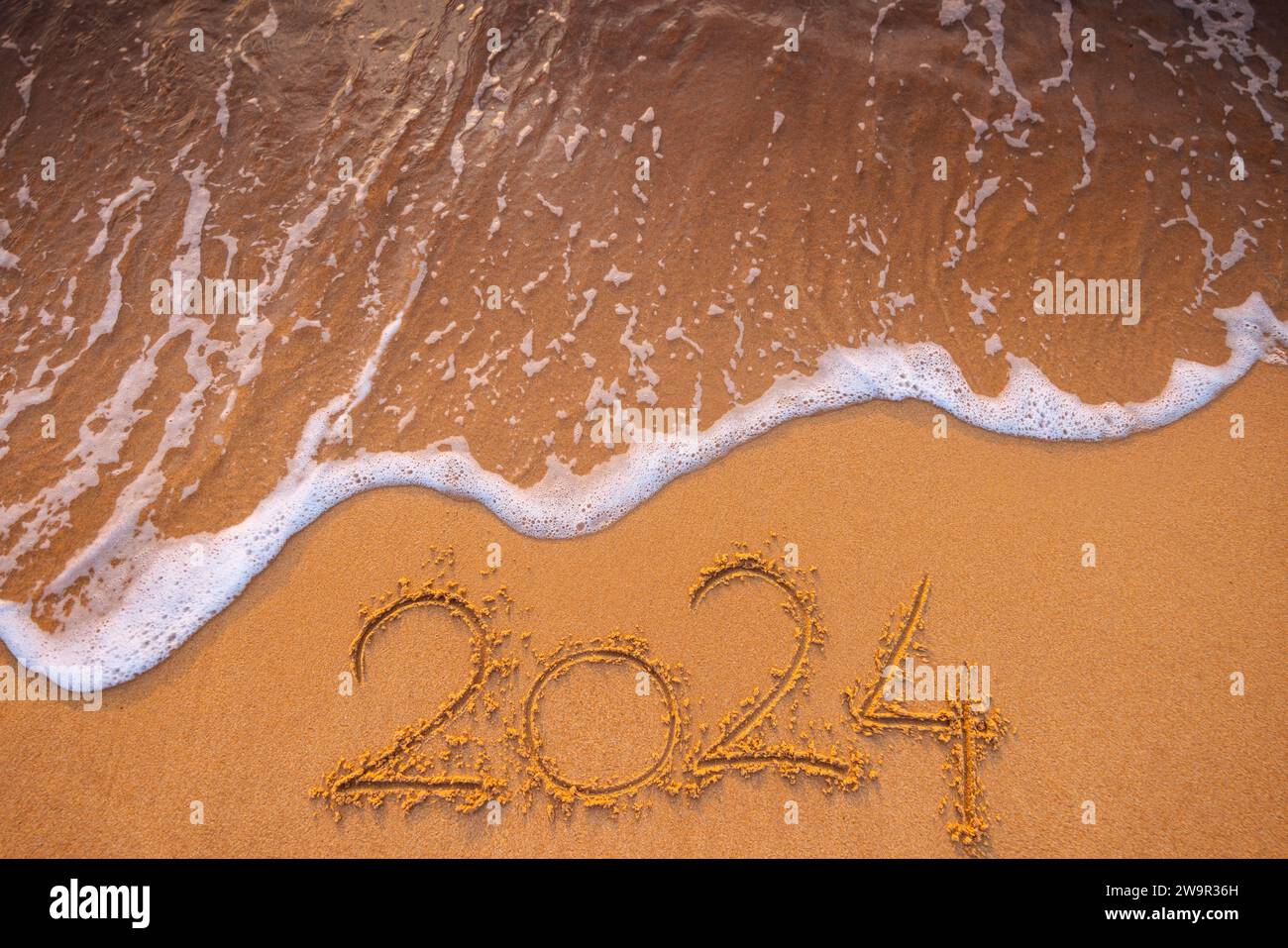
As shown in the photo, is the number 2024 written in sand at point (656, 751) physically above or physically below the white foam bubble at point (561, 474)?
below

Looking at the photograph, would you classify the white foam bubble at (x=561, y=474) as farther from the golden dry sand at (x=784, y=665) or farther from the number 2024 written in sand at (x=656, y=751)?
the number 2024 written in sand at (x=656, y=751)

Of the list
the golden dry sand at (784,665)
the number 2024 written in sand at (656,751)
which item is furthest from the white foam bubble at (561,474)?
the number 2024 written in sand at (656,751)

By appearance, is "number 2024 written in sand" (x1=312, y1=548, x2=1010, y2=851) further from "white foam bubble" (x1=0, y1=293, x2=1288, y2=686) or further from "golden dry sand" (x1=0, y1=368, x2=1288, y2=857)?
"white foam bubble" (x1=0, y1=293, x2=1288, y2=686)

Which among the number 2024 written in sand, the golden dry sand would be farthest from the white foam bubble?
the number 2024 written in sand

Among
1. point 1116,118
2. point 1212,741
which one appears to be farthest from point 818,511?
point 1116,118

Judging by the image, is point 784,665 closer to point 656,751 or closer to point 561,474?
point 656,751

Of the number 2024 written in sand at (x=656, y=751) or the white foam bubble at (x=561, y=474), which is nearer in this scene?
the number 2024 written in sand at (x=656, y=751)

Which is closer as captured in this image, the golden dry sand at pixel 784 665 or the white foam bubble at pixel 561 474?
the golden dry sand at pixel 784 665
